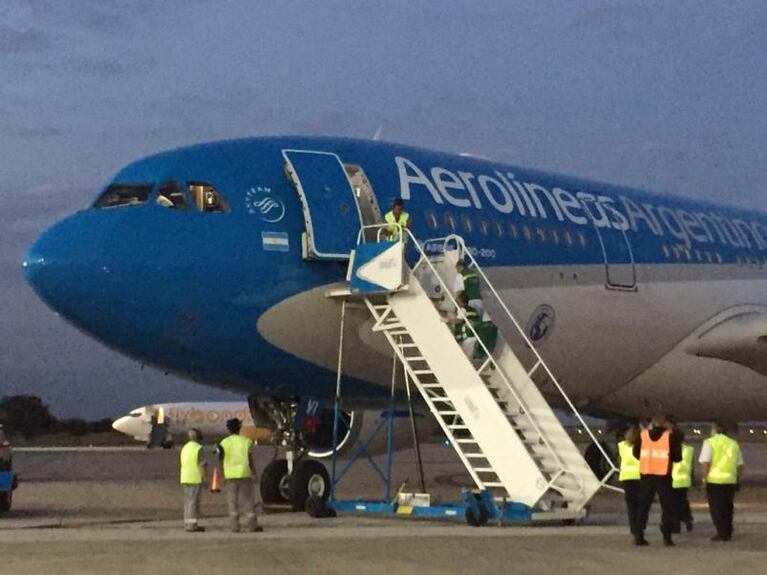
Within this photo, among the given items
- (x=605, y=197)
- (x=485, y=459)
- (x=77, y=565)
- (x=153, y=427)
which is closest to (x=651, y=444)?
(x=485, y=459)

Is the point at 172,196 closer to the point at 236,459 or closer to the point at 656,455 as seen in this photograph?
the point at 236,459

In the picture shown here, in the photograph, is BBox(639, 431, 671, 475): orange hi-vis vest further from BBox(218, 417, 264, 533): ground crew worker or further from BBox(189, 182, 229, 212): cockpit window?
BBox(189, 182, 229, 212): cockpit window

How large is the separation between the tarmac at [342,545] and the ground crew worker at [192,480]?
0.24m

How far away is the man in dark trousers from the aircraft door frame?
581 centimetres

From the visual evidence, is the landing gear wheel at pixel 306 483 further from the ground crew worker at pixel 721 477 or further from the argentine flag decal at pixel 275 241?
the ground crew worker at pixel 721 477

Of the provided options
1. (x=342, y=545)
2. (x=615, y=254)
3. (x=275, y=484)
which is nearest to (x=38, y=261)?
(x=275, y=484)

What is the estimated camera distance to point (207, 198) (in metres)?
16.2

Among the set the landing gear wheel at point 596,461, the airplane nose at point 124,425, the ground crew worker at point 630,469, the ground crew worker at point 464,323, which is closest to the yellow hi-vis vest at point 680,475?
the ground crew worker at point 630,469

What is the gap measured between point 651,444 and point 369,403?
17.7ft

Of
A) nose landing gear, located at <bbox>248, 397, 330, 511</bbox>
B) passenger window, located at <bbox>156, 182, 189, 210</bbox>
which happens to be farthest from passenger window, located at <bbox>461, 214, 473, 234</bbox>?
passenger window, located at <bbox>156, 182, 189, 210</bbox>

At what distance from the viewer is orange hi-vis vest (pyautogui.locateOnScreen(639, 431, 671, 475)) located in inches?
536

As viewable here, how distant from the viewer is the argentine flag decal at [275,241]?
A: 15.9 m

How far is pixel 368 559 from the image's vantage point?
11.4 meters

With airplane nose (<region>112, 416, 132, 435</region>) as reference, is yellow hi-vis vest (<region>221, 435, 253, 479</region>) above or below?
below
